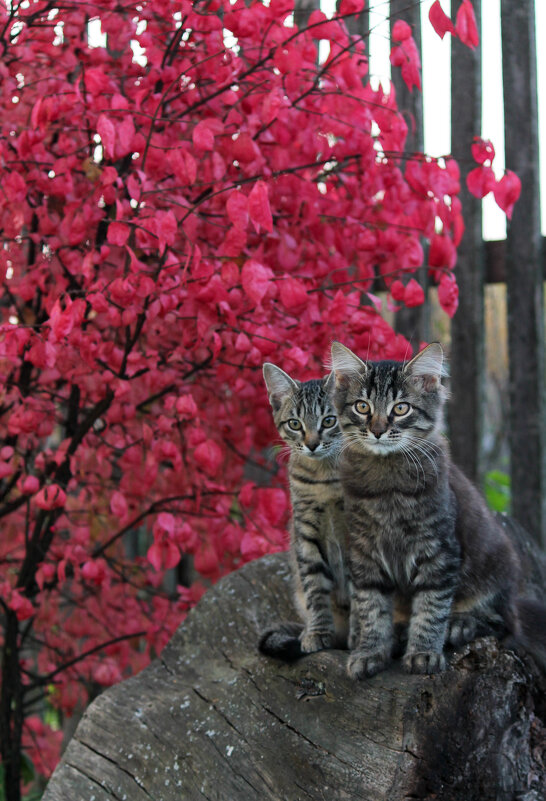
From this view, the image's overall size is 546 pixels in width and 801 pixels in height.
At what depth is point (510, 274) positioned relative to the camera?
4.57 meters

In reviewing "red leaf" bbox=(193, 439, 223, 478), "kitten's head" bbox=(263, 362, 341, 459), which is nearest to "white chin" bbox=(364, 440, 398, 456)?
"kitten's head" bbox=(263, 362, 341, 459)

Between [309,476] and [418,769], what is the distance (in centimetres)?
105

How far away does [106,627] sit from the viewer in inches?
176

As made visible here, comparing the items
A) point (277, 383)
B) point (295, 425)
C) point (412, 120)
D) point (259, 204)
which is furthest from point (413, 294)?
point (412, 120)

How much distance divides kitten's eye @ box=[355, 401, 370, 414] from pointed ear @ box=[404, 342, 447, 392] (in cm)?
17

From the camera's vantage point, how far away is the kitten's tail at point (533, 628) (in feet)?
8.65

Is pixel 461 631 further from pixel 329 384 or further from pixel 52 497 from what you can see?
pixel 52 497

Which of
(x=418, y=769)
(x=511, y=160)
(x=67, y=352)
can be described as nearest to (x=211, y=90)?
(x=67, y=352)

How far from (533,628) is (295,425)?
3.33 feet

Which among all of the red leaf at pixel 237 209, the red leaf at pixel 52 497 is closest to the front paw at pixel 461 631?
the red leaf at pixel 237 209

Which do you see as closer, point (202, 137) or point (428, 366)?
point (428, 366)

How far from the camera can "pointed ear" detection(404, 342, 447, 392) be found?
2.71 meters

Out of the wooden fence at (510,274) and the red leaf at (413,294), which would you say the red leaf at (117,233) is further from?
the wooden fence at (510,274)

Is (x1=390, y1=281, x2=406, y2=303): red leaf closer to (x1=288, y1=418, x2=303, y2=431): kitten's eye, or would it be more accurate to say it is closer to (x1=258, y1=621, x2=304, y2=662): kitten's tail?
(x1=288, y1=418, x2=303, y2=431): kitten's eye
